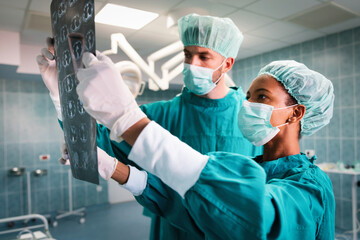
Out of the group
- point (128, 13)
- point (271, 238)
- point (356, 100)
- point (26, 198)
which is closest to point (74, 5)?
point (271, 238)

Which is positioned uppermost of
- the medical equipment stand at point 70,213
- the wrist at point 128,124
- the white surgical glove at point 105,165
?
the wrist at point 128,124

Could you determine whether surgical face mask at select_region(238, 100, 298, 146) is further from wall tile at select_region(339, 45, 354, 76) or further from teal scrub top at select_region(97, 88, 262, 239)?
wall tile at select_region(339, 45, 354, 76)

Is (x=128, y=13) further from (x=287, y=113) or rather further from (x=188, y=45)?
(x=287, y=113)

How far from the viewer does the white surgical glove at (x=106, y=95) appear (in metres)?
0.52

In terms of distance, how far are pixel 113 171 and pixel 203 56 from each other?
2.83ft

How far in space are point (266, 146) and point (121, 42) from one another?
1.32 metres

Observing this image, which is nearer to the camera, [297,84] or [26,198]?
[297,84]

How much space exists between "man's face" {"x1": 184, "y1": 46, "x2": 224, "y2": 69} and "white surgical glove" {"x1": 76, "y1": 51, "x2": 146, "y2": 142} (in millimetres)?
937

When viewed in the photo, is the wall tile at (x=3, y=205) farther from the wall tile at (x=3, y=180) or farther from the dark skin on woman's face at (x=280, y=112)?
Result: the dark skin on woman's face at (x=280, y=112)

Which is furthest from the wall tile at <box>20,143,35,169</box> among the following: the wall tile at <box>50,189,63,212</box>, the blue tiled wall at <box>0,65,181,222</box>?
the wall tile at <box>50,189,63,212</box>

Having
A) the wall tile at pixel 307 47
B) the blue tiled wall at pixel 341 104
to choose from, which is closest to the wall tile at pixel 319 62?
the blue tiled wall at pixel 341 104

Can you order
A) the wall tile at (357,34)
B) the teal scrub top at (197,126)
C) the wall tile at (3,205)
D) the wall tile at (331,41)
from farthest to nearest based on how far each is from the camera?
the wall tile at (3,205) → the wall tile at (331,41) → the wall tile at (357,34) → the teal scrub top at (197,126)

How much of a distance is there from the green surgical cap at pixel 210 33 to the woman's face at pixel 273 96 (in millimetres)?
519

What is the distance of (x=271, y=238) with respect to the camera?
0.55 metres
